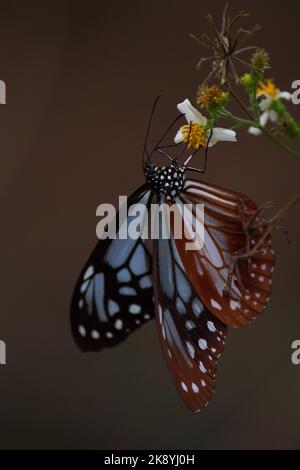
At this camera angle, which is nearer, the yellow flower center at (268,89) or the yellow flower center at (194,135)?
the yellow flower center at (268,89)

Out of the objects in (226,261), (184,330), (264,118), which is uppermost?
(264,118)

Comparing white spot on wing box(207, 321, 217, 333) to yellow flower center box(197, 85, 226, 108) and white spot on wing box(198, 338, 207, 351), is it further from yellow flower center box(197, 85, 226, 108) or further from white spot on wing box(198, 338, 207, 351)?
yellow flower center box(197, 85, 226, 108)

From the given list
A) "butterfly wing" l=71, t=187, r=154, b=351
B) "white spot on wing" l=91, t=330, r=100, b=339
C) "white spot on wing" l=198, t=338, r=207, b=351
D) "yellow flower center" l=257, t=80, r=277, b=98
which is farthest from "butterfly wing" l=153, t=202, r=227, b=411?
"yellow flower center" l=257, t=80, r=277, b=98

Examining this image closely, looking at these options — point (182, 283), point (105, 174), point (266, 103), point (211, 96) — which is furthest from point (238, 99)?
point (105, 174)

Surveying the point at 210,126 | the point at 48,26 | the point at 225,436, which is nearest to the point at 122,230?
the point at 210,126

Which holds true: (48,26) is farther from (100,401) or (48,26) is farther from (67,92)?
(100,401)

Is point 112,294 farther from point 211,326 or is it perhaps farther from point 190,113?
point 190,113

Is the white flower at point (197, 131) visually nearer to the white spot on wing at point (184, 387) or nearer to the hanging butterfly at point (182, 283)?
the hanging butterfly at point (182, 283)

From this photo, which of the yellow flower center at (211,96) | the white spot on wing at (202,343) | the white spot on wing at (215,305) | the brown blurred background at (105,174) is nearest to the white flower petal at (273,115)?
the yellow flower center at (211,96)
